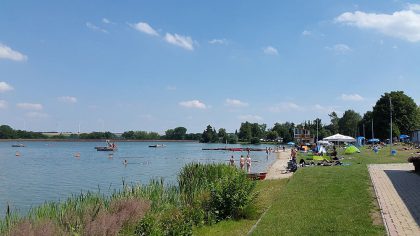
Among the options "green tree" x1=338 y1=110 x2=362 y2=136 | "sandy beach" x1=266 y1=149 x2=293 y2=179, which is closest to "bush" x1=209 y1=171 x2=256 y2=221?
"sandy beach" x1=266 y1=149 x2=293 y2=179

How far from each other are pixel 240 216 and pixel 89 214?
5418 millimetres

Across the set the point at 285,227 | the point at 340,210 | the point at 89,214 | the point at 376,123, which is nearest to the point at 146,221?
the point at 89,214

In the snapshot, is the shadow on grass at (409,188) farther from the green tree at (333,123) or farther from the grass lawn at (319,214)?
the green tree at (333,123)

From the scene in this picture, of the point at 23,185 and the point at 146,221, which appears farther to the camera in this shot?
the point at 23,185

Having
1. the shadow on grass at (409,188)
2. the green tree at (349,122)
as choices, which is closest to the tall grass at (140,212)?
the shadow on grass at (409,188)

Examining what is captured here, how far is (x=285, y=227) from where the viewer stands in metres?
10.9

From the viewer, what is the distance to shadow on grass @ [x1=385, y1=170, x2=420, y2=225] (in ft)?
42.0

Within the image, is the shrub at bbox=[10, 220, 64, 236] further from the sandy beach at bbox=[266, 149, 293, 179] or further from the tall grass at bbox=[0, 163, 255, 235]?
the sandy beach at bbox=[266, 149, 293, 179]

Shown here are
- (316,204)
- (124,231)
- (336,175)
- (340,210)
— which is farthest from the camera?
(336,175)

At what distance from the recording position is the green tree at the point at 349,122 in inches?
5884

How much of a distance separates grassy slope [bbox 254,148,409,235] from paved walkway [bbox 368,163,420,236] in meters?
0.37

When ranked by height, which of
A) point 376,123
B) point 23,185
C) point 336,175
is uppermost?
point 376,123

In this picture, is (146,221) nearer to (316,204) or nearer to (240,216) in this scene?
(240,216)

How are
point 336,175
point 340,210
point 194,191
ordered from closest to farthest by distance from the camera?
point 340,210 → point 194,191 → point 336,175
